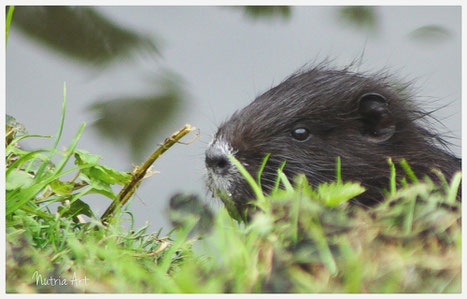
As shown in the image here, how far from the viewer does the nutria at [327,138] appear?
2.75 m

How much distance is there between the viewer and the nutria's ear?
288cm

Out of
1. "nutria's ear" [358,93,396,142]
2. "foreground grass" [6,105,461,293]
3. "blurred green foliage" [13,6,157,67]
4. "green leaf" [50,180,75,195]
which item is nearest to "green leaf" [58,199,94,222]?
"green leaf" [50,180,75,195]

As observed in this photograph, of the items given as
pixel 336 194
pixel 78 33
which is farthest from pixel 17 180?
pixel 78 33

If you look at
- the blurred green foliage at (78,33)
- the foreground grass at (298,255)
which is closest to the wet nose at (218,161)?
the foreground grass at (298,255)

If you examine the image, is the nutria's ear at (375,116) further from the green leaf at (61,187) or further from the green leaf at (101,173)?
the green leaf at (61,187)

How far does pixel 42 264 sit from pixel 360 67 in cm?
190

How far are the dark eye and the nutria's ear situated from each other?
244 millimetres

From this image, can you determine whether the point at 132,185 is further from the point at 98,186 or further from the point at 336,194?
the point at 336,194

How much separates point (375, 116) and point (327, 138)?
23 cm

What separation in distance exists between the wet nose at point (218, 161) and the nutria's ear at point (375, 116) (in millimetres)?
605

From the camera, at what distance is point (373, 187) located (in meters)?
2.73

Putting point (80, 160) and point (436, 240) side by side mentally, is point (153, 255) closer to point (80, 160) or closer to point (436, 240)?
point (80, 160)

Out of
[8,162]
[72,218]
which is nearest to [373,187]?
[72,218]

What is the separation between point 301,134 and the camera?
9.37 ft
